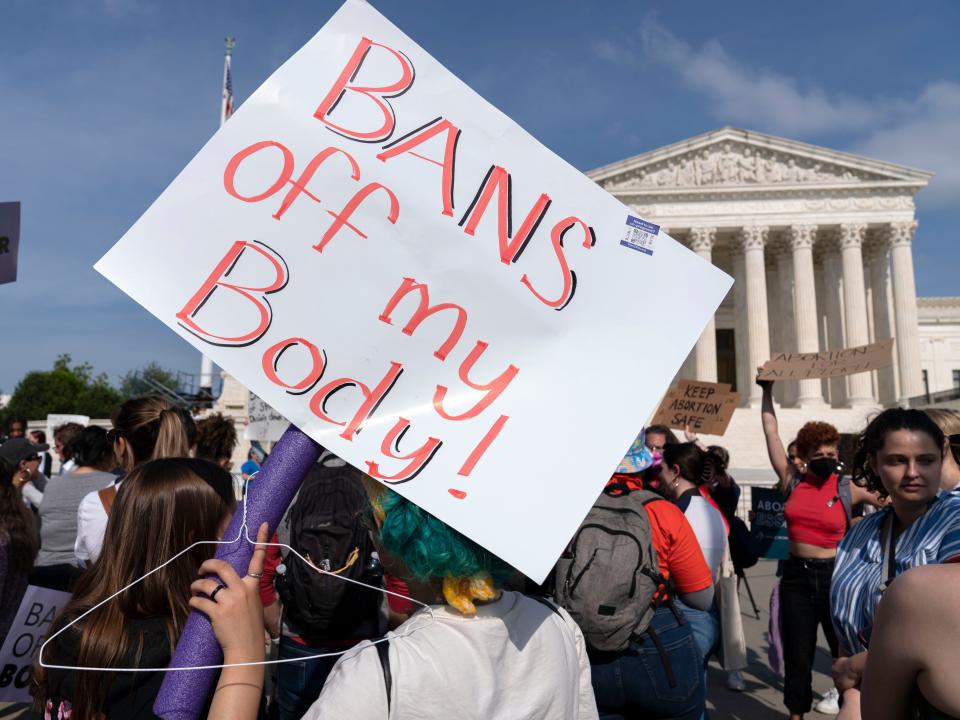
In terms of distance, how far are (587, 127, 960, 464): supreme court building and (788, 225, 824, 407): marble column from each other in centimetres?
5

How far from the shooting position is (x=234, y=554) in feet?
4.91

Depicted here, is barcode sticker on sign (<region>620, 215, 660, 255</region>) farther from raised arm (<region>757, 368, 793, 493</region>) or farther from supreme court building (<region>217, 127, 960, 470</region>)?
supreme court building (<region>217, 127, 960, 470</region>)

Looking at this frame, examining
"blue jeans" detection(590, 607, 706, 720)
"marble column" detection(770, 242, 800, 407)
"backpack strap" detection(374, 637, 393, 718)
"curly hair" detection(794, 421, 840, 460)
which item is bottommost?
"backpack strap" detection(374, 637, 393, 718)

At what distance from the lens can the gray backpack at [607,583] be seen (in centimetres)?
264

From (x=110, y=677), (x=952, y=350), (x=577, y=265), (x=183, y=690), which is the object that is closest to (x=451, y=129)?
(x=577, y=265)

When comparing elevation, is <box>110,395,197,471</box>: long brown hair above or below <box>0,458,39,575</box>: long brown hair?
above

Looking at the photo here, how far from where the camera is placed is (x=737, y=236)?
39594 mm

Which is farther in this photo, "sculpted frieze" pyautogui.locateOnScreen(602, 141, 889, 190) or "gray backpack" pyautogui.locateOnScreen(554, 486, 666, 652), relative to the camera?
"sculpted frieze" pyautogui.locateOnScreen(602, 141, 889, 190)

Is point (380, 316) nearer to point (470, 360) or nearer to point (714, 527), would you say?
point (470, 360)

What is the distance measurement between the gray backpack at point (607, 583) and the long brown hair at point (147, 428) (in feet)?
6.73

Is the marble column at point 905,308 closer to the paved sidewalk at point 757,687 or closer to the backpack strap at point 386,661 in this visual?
the paved sidewalk at point 757,687

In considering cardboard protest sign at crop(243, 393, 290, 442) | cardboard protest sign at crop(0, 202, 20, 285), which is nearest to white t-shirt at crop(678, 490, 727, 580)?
cardboard protest sign at crop(0, 202, 20, 285)

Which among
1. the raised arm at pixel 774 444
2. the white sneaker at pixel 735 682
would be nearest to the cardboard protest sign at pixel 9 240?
the raised arm at pixel 774 444

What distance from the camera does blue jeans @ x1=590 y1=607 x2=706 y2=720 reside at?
8.99 ft
